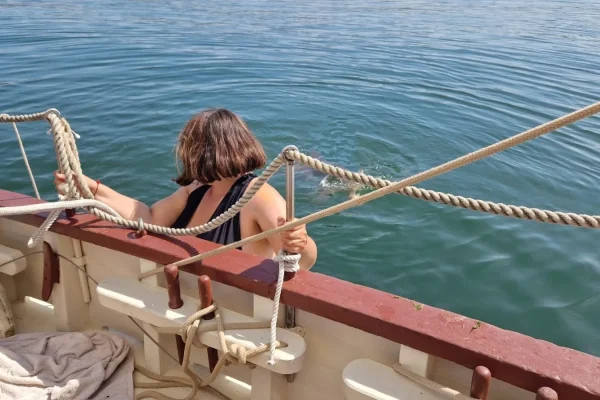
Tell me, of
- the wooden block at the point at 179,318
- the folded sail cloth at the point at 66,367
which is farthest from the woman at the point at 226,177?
the folded sail cloth at the point at 66,367

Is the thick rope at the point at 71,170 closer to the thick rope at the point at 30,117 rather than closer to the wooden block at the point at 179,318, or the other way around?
the thick rope at the point at 30,117

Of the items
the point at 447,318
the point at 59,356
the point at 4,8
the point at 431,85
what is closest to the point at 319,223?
the point at 59,356

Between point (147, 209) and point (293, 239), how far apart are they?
116 centimetres

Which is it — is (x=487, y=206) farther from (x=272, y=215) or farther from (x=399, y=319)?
(x=272, y=215)

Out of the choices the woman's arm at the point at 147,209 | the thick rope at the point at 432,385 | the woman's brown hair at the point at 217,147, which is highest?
the woman's brown hair at the point at 217,147

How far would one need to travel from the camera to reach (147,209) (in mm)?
2742

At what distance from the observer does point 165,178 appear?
18.9 ft

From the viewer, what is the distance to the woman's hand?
6.04 ft

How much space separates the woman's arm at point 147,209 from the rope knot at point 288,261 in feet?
3.33

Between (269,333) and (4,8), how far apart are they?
1879cm

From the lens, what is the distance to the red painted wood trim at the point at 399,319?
4.99 ft

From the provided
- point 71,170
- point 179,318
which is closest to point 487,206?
point 179,318

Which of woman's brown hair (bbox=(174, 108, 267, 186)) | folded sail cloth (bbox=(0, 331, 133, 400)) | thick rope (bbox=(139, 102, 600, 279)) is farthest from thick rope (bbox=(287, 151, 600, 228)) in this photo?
folded sail cloth (bbox=(0, 331, 133, 400))

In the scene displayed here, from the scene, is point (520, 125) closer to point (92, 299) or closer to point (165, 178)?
point (165, 178)
